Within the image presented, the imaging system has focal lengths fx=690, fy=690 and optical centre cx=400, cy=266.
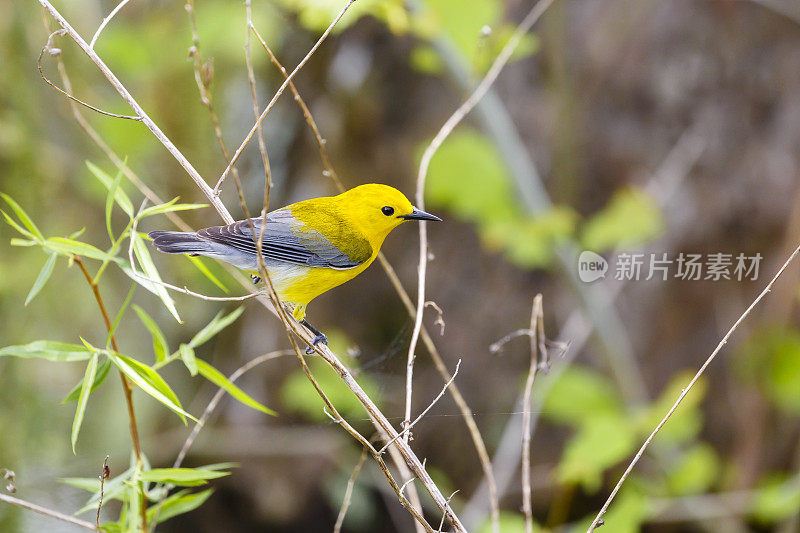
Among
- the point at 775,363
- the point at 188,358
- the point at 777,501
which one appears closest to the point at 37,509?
the point at 188,358

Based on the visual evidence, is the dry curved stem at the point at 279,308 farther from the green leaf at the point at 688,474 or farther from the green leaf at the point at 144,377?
the green leaf at the point at 688,474

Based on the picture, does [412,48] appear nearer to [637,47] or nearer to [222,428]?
[637,47]

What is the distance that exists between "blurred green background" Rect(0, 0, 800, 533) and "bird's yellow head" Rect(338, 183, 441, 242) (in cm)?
137

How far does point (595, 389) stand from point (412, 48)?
160 cm

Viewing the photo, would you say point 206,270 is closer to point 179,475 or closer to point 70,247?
point 70,247

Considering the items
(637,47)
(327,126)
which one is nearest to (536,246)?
(327,126)

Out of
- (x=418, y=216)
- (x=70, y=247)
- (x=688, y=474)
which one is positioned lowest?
(x=70, y=247)

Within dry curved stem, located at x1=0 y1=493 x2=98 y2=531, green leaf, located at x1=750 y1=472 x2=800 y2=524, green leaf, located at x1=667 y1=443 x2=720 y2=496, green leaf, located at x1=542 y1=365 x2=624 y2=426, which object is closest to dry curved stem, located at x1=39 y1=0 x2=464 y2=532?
dry curved stem, located at x1=0 y1=493 x2=98 y2=531

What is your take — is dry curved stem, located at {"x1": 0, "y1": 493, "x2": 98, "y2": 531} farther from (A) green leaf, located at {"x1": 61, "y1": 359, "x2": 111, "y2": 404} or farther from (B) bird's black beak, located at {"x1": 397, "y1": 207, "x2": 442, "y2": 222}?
(B) bird's black beak, located at {"x1": 397, "y1": 207, "x2": 442, "y2": 222}

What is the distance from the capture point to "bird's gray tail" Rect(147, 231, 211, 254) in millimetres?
932

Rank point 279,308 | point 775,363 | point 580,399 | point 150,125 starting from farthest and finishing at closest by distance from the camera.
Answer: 1. point 775,363
2. point 580,399
3. point 150,125
4. point 279,308

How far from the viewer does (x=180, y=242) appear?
3.13ft

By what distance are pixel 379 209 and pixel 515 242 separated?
4.81 ft

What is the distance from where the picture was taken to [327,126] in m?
2.86
